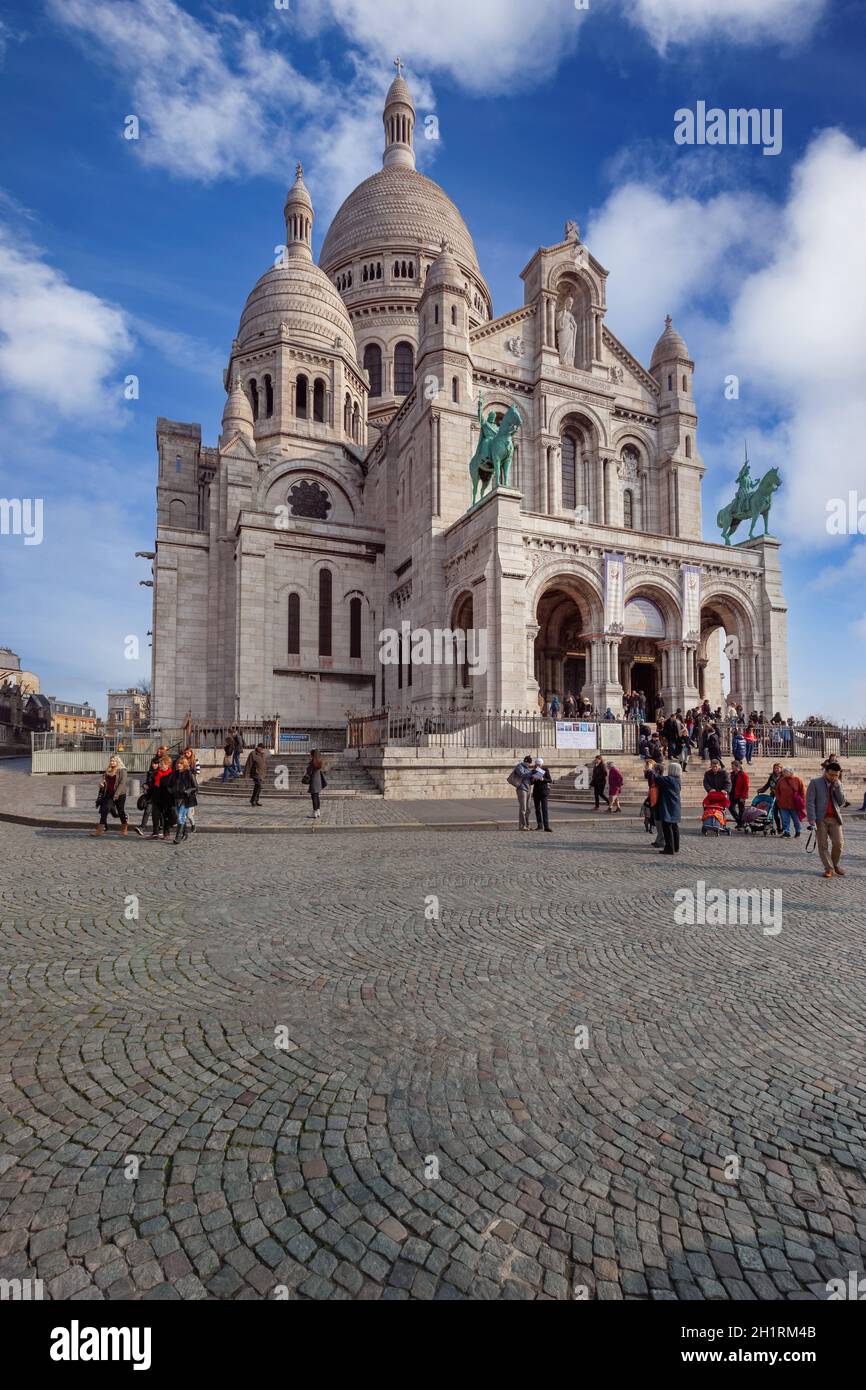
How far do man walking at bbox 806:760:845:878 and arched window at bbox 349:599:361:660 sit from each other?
25.7m

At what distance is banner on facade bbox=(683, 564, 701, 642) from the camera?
81.2 ft

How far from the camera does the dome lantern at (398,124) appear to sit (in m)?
51.0

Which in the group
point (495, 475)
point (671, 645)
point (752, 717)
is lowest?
point (752, 717)

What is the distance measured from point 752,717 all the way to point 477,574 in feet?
37.2

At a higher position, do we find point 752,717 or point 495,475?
point 495,475

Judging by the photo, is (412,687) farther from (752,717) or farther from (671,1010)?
(671,1010)

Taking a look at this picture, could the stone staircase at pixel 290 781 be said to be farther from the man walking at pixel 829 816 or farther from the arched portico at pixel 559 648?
the arched portico at pixel 559 648

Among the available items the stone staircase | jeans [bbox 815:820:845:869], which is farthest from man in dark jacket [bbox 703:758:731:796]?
the stone staircase

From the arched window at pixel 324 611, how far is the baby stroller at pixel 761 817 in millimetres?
22630

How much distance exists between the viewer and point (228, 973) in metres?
4.42

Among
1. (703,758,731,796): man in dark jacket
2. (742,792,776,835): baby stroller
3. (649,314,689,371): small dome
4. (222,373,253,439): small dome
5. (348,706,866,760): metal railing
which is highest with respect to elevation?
(649,314,689,371): small dome

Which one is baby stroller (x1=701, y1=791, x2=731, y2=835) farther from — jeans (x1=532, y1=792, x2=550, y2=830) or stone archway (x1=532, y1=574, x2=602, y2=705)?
stone archway (x1=532, y1=574, x2=602, y2=705)

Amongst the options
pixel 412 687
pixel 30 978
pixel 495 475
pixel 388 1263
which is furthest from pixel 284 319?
pixel 388 1263
